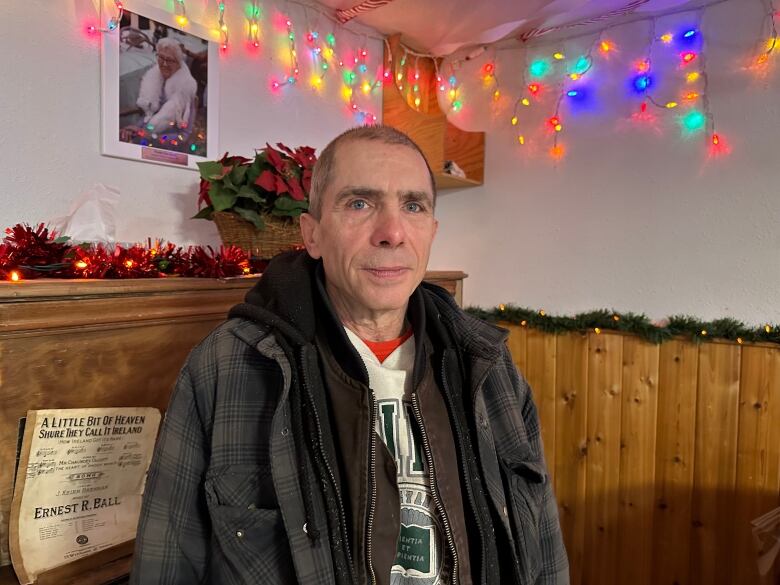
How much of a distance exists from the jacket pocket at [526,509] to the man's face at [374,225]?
411mm

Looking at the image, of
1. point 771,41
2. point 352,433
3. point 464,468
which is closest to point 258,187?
point 352,433

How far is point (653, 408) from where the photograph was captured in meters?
2.15

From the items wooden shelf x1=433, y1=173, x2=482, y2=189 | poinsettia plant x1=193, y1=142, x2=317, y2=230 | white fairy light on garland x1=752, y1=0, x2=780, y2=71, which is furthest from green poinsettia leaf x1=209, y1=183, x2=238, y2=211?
white fairy light on garland x1=752, y1=0, x2=780, y2=71

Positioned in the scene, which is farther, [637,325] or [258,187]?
[637,325]

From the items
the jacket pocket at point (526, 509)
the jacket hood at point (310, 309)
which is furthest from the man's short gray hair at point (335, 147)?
the jacket pocket at point (526, 509)

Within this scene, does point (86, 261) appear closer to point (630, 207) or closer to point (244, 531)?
point (244, 531)

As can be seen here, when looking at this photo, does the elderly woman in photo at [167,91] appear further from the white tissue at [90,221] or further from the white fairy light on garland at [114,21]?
the white tissue at [90,221]

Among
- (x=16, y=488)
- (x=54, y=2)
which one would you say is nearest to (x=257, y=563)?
(x=16, y=488)

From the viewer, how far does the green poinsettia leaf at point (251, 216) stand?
137 cm

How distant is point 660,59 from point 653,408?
1.47 metres

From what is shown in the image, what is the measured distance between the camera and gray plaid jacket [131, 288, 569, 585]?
82 centimetres

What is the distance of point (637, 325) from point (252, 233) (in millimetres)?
1657

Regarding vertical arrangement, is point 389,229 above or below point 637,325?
above

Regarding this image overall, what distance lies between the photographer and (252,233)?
4.64 feet
